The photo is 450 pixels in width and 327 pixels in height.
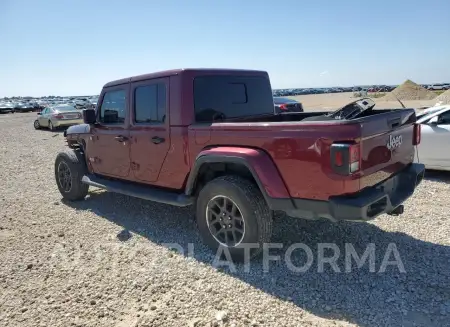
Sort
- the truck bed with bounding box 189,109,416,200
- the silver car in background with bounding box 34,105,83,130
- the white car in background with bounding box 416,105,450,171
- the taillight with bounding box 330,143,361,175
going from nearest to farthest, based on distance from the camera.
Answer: the taillight with bounding box 330,143,361,175, the truck bed with bounding box 189,109,416,200, the white car in background with bounding box 416,105,450,171, the silver car in background with bounding box 34,105,83,130

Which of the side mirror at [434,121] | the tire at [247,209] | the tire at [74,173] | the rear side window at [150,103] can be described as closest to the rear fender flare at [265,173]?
the tire at [247,209]

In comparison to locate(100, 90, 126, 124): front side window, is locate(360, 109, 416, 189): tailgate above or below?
below

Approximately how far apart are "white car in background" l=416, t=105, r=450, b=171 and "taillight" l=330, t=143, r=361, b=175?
448 cm

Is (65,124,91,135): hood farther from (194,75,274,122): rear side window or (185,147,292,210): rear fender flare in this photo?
(185,147,292,210): rear fender flare

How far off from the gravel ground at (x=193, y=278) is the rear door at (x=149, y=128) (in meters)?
0.88

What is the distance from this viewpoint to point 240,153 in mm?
3389

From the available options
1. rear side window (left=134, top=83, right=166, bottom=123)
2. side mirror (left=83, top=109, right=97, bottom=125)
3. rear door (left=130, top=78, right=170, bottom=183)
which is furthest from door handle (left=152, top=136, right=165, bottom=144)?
side mirror (left=83, top=109, right=97, bottom=125)

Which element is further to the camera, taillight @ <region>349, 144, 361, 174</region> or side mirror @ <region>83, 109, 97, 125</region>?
side mirror @ <region>83, 109, 97, 125</region>

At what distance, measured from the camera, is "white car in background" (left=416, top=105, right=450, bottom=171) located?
655 cm

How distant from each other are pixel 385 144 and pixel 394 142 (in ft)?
0.87

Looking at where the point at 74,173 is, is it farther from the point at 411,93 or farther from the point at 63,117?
the point at 411,93

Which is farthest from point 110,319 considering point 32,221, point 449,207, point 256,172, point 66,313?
point 449,207

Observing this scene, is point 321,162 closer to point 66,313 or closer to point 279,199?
point 279,199

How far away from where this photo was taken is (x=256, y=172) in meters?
3.30
